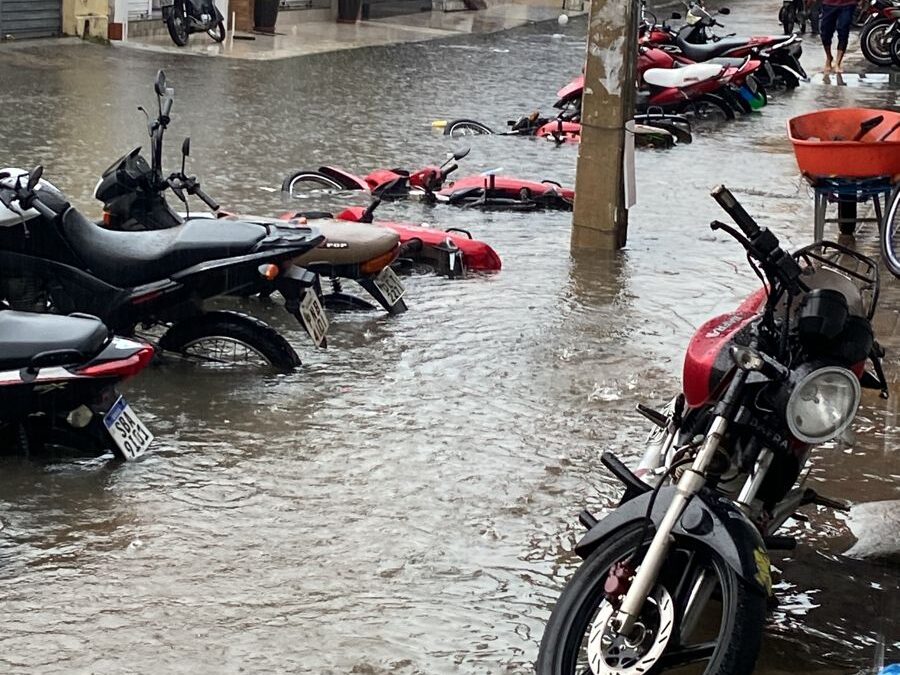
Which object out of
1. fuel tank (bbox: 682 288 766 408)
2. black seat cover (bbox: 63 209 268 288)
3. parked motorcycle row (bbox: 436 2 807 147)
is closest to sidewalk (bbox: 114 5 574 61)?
parked motorcycle row (bbox: 436 2 807 147)

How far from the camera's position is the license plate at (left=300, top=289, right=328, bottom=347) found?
22.4 feet

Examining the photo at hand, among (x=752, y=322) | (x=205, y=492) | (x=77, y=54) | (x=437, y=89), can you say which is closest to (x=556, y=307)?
(x=205, y=492)

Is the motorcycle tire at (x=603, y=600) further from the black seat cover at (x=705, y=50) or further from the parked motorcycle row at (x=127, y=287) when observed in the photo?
the black seat cover at (x=705, y=50)

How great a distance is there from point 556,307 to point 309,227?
1995 mm

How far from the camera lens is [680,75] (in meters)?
16.2

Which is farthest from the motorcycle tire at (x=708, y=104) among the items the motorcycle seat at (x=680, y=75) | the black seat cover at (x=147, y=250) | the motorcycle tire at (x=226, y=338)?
the black seat cover at (x=147, y=250)

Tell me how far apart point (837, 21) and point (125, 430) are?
1805cm

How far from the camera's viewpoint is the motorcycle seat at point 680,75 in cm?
1614

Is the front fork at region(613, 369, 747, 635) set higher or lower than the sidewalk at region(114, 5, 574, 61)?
lower

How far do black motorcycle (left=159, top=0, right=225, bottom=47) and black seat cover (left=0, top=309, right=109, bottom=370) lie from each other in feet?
51.1

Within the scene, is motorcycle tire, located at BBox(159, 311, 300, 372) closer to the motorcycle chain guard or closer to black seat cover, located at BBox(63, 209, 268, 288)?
black seat cover, located at BBox(63, 209, 268, 288)

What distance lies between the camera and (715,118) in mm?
17188

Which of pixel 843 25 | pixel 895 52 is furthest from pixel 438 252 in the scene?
pixel 895 52

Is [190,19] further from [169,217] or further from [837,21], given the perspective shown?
[169,217]
